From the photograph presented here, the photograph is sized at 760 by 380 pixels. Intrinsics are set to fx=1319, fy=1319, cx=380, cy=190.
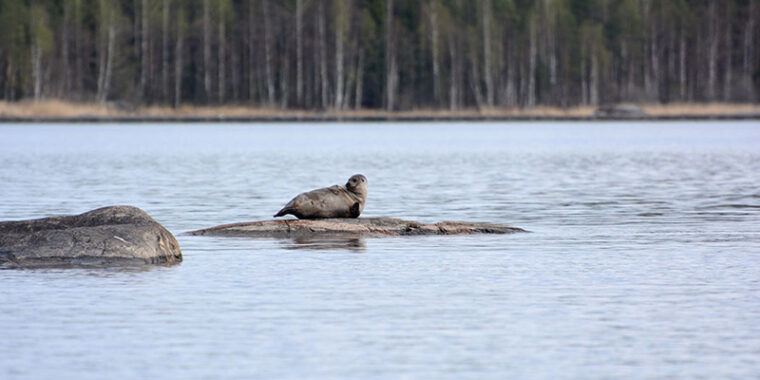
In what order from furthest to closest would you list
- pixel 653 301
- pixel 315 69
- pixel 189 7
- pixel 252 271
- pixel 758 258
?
pixel 189 7 < pixel 315 69 < pixel 758 258 < pixel 252 271 < pixel 653 301

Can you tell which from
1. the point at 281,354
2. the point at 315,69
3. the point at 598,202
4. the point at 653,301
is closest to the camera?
the point at 281,354

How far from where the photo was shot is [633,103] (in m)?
112

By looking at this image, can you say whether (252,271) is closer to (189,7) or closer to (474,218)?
(474,218)

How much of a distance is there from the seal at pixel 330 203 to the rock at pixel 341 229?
0.20 metres

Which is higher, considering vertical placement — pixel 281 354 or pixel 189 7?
pixel 189 7

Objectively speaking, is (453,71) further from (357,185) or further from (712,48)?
(357,185)

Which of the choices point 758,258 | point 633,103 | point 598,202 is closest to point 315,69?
point 633,103

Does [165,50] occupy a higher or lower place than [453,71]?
higher

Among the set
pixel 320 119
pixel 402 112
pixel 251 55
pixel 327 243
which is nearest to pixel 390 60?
pixel 402 112

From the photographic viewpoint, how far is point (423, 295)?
13789 mm

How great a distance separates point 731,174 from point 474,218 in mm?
17028

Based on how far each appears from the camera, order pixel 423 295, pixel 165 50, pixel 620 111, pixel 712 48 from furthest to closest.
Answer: pixel 712 48 → pixel 165 50 → pixel 620 111 → pixel 423 295

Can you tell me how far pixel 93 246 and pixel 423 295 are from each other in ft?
15.4

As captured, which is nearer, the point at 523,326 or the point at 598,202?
the point at 523,326
